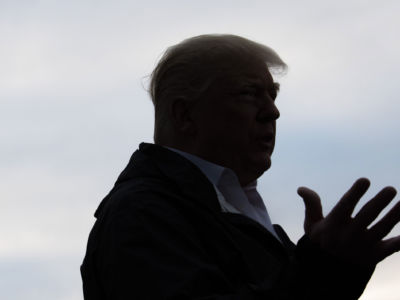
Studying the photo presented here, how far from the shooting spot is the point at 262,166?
4.22 m

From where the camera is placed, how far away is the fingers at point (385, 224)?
3.17 metres

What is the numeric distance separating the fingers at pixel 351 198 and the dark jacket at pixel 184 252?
0.66ft

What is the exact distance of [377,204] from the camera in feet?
10.2

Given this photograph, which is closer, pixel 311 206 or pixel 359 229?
pixel 359 229

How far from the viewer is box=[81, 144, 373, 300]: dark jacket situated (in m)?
3.24

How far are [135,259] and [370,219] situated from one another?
3.39 ft

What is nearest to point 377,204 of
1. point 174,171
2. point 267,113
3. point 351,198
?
A: point 351,198

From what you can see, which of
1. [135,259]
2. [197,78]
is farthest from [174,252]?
[197,78]

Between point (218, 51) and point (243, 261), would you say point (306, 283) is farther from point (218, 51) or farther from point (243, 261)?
point (218, 51)

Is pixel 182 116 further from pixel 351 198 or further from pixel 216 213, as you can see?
pixel 351 198

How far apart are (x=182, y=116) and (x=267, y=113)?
0.48 meters

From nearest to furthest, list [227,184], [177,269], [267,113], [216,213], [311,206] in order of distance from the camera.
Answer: [177,269]
[311,206]
[216,213]
[227,184]
[267,113]

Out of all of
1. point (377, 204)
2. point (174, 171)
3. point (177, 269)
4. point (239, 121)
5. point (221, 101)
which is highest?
point (221, 101)

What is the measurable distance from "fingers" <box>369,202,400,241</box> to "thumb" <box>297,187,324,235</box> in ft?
1.03
